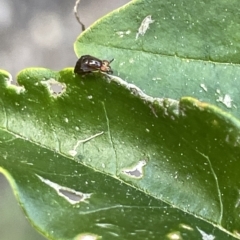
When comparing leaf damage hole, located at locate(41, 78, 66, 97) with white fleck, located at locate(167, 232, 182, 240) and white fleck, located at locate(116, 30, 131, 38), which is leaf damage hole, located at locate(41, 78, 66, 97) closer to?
white fleck, located at locate(116, 30, 131, 38)

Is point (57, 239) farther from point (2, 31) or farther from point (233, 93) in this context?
point (2, 31)

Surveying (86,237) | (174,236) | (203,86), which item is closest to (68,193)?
(86,237)

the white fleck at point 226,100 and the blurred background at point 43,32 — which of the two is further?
the blurred background at point 43,32

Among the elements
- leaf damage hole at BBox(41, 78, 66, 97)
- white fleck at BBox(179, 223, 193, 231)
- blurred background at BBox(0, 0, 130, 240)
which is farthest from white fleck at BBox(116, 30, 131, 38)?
blurred background at BBox(0, 0, 130, 240)

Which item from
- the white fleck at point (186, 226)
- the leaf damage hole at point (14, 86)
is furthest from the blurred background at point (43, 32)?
the white fleck at point (186, 226)

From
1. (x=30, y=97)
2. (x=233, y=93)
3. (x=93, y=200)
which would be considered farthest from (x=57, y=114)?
(x=233, y=93)

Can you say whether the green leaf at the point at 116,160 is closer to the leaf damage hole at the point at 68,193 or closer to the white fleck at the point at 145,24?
the leaf damage hole at the point at 68,193

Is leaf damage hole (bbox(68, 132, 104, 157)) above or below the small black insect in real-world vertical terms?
below
